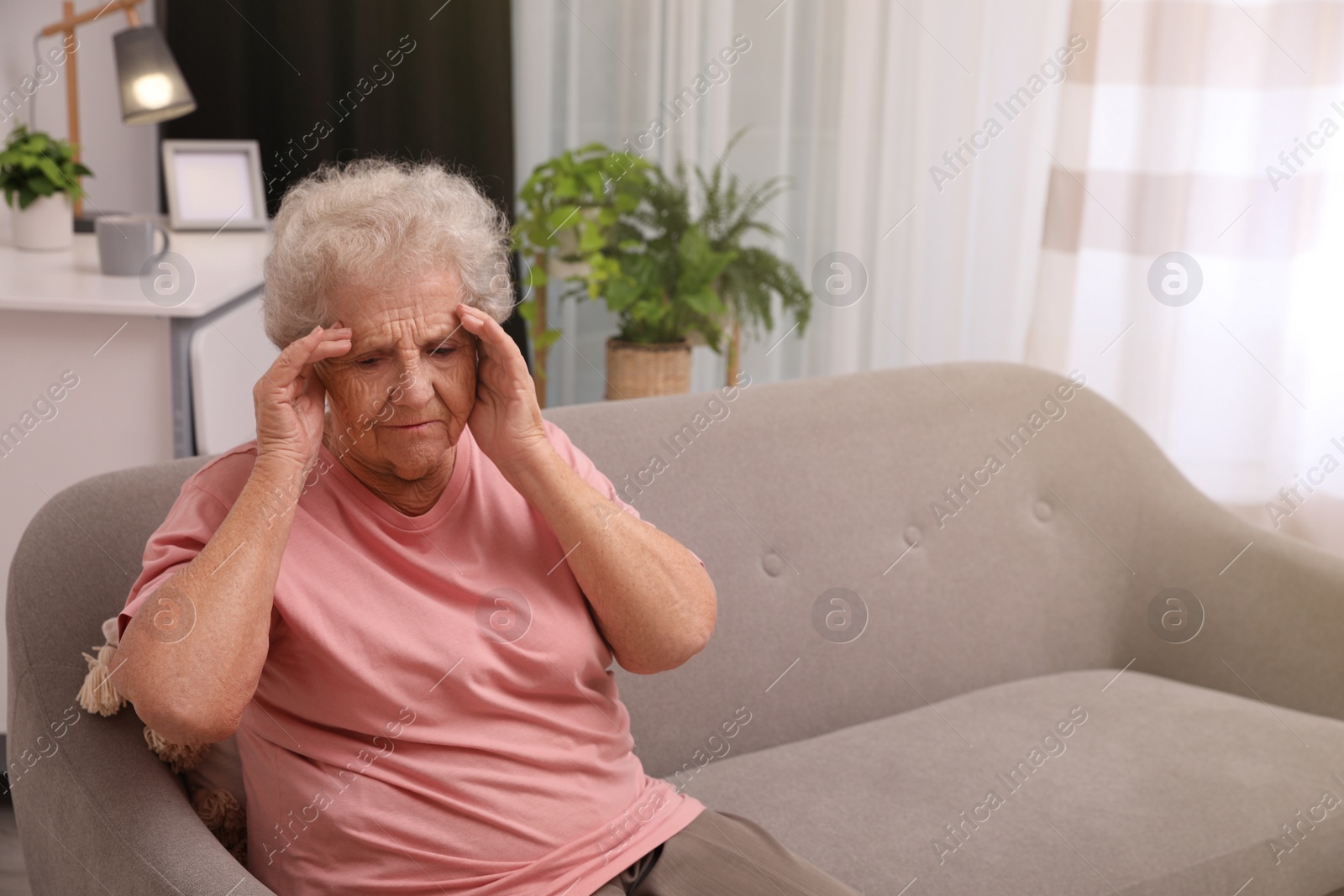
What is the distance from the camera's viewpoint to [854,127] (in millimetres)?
3762

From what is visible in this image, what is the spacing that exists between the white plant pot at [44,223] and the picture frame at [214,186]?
0.49 meters

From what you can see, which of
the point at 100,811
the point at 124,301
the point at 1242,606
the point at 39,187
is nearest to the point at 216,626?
the point at 100,811

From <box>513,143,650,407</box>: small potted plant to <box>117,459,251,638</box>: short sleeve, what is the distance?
1.96m

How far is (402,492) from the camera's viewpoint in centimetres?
128

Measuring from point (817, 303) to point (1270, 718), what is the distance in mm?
2351

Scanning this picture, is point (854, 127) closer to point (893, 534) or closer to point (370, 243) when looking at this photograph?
point (893, 534)

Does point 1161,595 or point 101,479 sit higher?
point 101,479

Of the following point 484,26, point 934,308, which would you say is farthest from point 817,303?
point 484,26

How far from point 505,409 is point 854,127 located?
278cm

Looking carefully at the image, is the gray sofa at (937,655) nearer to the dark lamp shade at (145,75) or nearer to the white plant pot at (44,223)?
the white plant pot at (44,223)

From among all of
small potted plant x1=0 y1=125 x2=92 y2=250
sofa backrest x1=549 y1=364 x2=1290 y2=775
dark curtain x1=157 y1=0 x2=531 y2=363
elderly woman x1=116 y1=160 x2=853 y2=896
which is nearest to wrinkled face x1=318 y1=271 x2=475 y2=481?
elderly woman x1=116 y1=160 x2=853 y2=896

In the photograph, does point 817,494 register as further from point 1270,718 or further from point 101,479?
point 101,479

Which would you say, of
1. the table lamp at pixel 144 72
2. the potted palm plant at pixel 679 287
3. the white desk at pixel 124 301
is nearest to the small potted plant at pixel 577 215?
the potted palm plant at pixel 679 287

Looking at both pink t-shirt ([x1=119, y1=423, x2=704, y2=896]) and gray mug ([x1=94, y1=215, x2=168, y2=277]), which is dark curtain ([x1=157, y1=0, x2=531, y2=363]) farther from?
A: pink t-shirt ([x1=119, y1=423, x2=704, y2=896])
